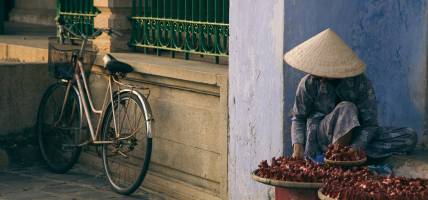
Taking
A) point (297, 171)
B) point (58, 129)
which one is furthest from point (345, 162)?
point (58, 129)

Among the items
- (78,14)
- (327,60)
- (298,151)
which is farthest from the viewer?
(78,14)

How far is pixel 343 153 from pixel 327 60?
67 centimetres

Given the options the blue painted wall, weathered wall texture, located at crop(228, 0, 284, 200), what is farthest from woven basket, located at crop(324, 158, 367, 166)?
the blue painted wall

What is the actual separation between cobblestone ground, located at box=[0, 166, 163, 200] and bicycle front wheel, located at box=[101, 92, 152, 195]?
0.16m

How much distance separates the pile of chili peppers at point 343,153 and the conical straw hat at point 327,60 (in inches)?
19.8

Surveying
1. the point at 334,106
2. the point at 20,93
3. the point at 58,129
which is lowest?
the point at 58,129

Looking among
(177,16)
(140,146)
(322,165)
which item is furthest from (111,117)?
(322,165)

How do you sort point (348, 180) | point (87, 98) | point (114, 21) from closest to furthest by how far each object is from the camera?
point (348, 180), point (87, 98), point (114, 21)

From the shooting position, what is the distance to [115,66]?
9.28 metres

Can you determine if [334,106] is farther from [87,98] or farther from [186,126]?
[87,98]

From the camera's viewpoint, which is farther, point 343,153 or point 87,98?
point 87,98

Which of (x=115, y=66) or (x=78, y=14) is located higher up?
(x=78, y=14)

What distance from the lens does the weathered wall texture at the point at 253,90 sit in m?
7.71

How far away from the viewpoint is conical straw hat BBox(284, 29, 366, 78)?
7.12 m
